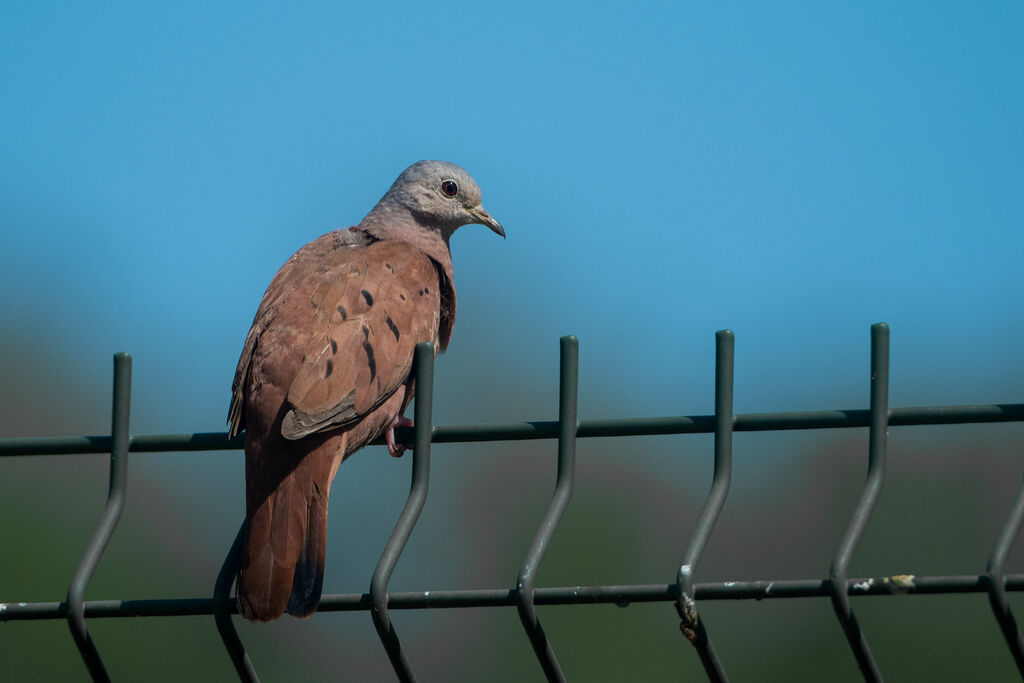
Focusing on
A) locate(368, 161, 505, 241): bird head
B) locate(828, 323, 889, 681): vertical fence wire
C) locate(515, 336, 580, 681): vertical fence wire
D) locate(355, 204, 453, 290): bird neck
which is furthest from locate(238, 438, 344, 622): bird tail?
locate(368, 161, 505, 241): bird head

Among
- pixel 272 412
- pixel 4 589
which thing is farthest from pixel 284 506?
pixel 4 589

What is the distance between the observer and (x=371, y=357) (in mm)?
4371

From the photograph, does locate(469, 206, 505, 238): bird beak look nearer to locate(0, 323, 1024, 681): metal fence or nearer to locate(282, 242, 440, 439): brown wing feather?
locate(282, 242, 440, 439): brown wing feather

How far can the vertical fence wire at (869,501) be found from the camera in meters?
2.40

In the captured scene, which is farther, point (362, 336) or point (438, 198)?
point (438, 198)

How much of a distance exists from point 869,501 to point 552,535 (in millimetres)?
595

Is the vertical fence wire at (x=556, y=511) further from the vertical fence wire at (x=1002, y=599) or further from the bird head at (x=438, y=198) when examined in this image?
the bird head at (x=438, y=198)

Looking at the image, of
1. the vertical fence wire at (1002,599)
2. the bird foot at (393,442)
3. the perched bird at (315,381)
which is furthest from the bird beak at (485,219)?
the vertical fence wire at (1002,599)

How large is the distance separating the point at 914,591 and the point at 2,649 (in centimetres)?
2193

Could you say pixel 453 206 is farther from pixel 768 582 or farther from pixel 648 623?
pixel 648 623

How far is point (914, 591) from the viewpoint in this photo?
239 centimetres

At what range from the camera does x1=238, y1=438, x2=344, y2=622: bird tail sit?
11.3ft

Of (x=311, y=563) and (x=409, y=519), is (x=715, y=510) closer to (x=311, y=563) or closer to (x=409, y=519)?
(x=409, y=519)

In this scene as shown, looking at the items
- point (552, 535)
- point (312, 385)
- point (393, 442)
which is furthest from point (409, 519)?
point (393, 442)
